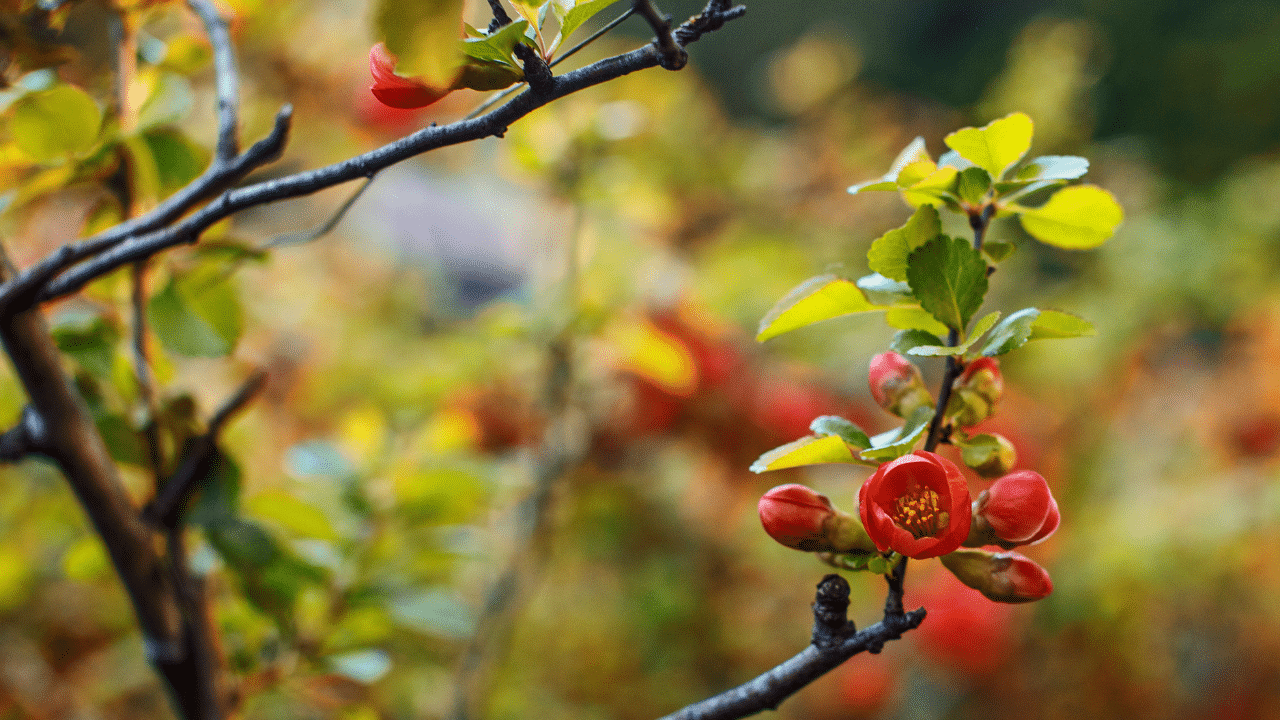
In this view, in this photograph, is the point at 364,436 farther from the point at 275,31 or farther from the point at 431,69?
the point at 275,31

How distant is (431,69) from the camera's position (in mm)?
138

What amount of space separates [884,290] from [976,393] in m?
0.04

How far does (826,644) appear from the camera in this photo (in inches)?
7.2

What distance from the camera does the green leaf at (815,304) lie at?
0.20 metres

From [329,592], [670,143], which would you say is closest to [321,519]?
[329,592]

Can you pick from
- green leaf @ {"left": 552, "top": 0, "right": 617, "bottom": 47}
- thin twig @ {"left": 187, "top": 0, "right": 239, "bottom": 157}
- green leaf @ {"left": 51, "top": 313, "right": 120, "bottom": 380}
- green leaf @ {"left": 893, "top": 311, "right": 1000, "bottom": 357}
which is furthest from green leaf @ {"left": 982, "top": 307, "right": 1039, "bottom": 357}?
green leaf @ {"left": 51, "top": 313, "right": 120, "bottom": 380}

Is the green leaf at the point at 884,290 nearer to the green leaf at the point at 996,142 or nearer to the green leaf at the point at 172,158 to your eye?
the green leaf at the point at 996,142

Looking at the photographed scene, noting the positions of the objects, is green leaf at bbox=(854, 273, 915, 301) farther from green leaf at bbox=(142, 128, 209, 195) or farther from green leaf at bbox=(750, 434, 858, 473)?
green leaf at bbox=(142, 128, 209, 195)

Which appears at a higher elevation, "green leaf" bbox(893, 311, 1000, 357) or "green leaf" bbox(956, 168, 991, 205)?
"green leaf" bbox(956, 168, 991, 205)

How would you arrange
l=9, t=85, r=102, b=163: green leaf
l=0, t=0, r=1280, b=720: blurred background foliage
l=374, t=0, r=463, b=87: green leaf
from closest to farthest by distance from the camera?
l=374, t=0, r=463, b=87: green leaf → l=9, t=85, r=102, b=163: green leaf → l=0, t=0, r=1280, b=720: blurred background foliage

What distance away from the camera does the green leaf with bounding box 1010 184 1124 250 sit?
0.68 ft

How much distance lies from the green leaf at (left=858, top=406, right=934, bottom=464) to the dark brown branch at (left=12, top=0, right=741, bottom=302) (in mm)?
107

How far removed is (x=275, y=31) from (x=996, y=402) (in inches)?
38.5

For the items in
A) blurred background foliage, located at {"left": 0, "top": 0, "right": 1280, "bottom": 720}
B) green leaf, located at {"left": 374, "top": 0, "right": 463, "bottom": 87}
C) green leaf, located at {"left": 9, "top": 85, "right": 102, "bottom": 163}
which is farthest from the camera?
blurred background foliage, located at {"left": 0, "top": 0, "right": 1280, "bottom": 720}
